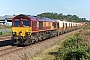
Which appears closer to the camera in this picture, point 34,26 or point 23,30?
point 23,30

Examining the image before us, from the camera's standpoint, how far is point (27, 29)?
23.5 meters

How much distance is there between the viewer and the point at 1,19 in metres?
107

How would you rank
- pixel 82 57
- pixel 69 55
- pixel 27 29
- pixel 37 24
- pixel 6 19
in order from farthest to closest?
pixel 6 19 → pixel 37 24 → pixel 27 29 → pixel 69 55 → pixel 82 57

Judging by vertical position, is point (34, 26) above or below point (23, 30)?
above

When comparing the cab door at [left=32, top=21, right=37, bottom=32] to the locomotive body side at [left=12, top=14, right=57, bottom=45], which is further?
the cab door at [left=32, top=21, right=37, bottom=32]

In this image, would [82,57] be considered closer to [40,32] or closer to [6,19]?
[40,32]

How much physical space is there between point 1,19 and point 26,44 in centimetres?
8531

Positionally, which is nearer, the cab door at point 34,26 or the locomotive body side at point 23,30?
the locomotive body side at point 23,30

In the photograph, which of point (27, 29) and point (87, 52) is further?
point (27, 29)

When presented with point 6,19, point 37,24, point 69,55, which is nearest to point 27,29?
point 37,24

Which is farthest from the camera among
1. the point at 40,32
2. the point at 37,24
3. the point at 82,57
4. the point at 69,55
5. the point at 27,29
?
the point at 40,32

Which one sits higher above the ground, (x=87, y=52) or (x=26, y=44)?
(x=87, y=52)

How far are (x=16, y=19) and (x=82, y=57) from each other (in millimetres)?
14835

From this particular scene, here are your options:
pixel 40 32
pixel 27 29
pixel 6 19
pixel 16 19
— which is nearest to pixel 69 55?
pixel 27 29
